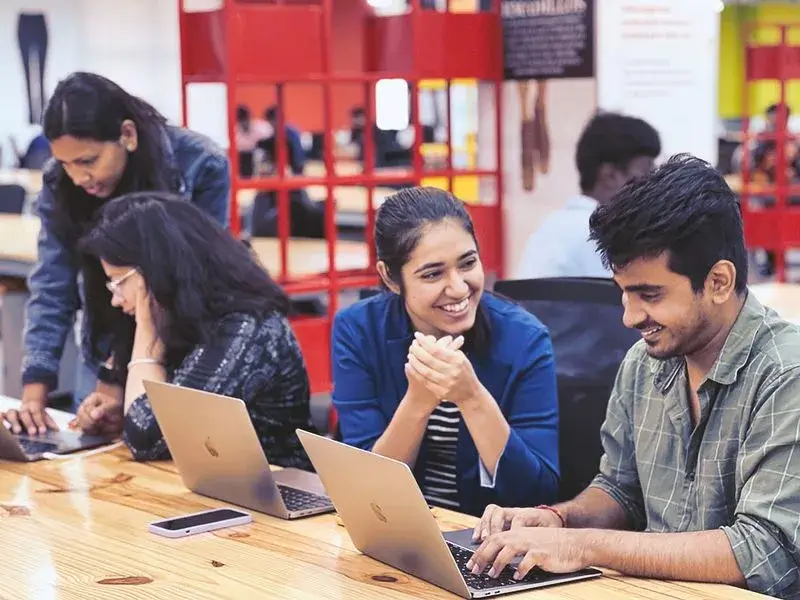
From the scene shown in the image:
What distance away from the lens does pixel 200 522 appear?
2262 millimetres

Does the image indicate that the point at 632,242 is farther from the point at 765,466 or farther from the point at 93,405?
the point at 93,405

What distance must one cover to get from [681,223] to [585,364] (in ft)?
3.09

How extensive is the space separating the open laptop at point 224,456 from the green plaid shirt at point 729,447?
1.76 ft

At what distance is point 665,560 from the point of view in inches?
73.4

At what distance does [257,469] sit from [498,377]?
539mm

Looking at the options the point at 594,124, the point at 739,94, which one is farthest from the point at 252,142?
the point at 739,94

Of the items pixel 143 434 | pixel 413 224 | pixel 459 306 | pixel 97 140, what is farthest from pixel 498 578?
pixel 97 140

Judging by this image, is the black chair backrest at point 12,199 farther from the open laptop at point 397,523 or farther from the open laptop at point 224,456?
the open laptop at point 397,523

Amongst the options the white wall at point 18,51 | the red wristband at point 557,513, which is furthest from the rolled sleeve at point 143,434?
the white wall at point 18,51

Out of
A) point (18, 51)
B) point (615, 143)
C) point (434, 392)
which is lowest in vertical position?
point (434, 392)

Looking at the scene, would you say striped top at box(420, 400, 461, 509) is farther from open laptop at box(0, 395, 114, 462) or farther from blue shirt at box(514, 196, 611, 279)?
blue shirt at box(514, 196, 611, 279)

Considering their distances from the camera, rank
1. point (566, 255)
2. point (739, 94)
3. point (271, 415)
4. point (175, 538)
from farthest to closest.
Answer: point (739, 94) < point (566, 255) < point (271, 415) < point (175, 538)

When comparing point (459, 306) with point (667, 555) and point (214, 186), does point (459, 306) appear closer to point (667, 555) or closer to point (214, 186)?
point (667, 555)

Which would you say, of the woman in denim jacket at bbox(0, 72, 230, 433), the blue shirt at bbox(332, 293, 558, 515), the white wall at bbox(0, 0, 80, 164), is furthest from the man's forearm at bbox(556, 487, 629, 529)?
the white wall at bbox(0, 0, 80, 164)
